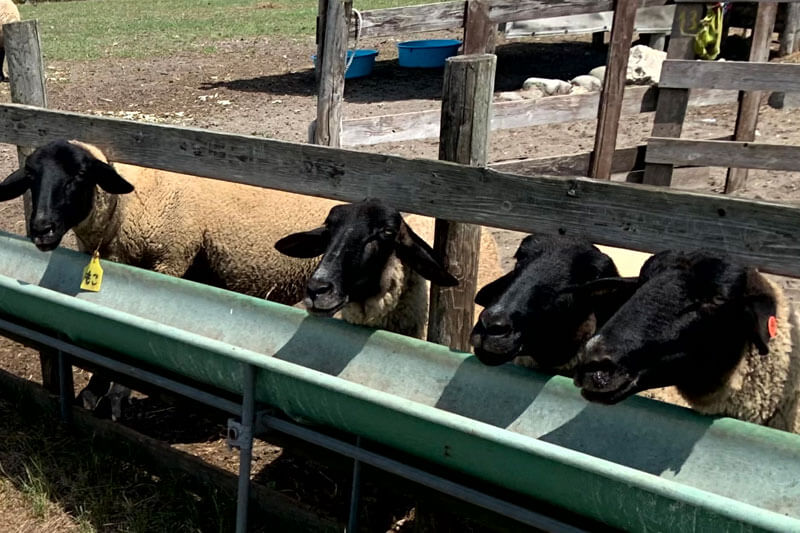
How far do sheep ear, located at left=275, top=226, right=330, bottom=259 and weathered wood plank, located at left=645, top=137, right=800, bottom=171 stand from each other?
4.69 metres

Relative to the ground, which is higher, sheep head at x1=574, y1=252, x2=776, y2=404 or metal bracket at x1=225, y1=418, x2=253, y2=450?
sheep head at x1=574, y1=252, x2=776, y2=404

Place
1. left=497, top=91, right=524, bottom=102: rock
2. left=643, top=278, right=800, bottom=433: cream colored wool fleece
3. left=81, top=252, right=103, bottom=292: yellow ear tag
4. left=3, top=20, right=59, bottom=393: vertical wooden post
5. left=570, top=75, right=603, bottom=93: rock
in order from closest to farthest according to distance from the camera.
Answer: left=643, top=278, right=800, bottom=433: cream colored wool fleece
left=81, top=252, right=103, bottom=292: yellow ear tag
left=3, top=20, right=59, bottom=393: vertical wooden post
left=497, top=91, right=524, bottom=102: rock
left=570, top=75, right=603, bottom=93: rock

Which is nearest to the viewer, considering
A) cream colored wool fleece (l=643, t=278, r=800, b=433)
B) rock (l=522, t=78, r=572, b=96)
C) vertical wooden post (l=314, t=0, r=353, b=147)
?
cream colored wool fleece (l=643, t=278, r=800, b=433)

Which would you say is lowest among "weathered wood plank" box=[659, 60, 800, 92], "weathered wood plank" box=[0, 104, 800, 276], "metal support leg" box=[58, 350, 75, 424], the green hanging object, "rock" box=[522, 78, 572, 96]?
"metal support leg" box=[58, 350, 75, 424]

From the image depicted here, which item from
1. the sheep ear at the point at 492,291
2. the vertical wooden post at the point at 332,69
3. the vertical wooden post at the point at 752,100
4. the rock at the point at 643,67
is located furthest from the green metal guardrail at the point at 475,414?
the rock at the point at 643,67

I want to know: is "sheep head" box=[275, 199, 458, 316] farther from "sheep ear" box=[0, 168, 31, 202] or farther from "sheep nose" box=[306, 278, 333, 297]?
"sheep ear" box=[0, 168, 31, 202]

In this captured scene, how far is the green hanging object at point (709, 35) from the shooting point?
834 cm

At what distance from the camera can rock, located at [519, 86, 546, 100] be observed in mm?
12977

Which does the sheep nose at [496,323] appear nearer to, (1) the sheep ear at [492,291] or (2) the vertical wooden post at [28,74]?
(1) the sheep ear at [492,291]

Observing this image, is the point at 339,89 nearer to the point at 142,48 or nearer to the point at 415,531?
the point at 415,531

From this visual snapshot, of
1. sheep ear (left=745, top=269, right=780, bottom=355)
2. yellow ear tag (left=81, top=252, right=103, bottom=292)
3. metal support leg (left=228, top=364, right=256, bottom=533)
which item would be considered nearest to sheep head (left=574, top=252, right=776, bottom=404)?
sheep ear (left=745, top=269, right=780, bottom=355)

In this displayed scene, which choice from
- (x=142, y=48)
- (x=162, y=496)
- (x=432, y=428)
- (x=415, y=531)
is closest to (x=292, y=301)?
(x=162, y=496)

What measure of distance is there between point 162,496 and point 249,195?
2.08 m

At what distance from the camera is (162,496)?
4.21 meters
